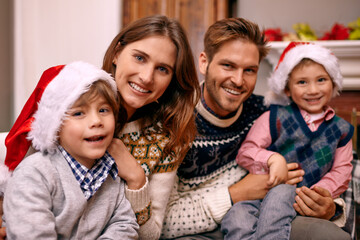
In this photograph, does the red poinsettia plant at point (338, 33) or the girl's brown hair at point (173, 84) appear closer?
the girl's brown hair at point (173, 84)

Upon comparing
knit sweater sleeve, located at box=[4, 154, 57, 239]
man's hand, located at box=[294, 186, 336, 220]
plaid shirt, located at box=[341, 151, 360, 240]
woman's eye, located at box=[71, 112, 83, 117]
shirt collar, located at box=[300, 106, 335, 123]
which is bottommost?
plaid shirt, located at box=[341, 151, 360, 240]

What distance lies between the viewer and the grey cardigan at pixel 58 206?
100cm

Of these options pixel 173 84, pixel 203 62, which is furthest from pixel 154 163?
pixel 203 62

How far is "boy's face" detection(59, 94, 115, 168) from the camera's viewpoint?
3.62 ft

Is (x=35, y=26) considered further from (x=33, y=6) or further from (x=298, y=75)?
(x=298, y=75)

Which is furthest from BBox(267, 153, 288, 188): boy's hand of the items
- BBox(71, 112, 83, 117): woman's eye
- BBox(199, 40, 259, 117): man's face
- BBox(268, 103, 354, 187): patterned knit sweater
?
BBox(71, 112, 83, 117): woman's eye

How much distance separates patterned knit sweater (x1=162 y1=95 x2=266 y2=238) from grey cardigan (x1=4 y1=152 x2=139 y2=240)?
1.21 ft

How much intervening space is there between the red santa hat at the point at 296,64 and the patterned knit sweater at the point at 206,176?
233 mm

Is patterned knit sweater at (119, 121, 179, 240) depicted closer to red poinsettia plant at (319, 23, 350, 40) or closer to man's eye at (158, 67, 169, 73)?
man's eye at (158, 67, 169, 73)

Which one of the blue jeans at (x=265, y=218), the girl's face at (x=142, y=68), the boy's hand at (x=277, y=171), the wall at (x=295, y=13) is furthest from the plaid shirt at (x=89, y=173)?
the wall at (x=295, y=13)

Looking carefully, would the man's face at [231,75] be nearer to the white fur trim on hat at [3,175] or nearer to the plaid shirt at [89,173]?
the plaid shirt at [89,173]

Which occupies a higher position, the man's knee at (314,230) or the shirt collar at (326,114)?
the shirt collar at (326,114)

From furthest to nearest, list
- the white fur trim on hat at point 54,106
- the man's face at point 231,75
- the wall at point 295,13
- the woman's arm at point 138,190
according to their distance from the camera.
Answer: the wall at point 295,13 → the man's face at point 231,75 → the woman's arm at point 138,190 → the white fur trim on hat at point 54,106

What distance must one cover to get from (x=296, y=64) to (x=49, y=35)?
263cm
